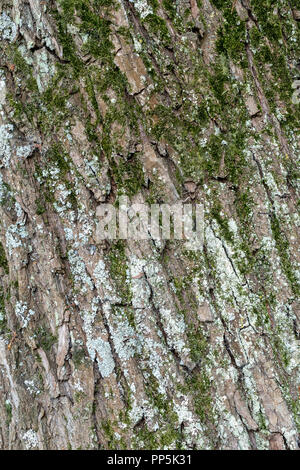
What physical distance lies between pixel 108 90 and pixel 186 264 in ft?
2.37

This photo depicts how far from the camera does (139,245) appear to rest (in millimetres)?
1648

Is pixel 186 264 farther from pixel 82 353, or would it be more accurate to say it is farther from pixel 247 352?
pixel 82 353

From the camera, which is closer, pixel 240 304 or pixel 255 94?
pixel 240 304

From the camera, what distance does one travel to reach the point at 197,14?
1722 mm

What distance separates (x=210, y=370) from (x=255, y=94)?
1.10 meters

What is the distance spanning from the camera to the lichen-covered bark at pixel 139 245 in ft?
5.30

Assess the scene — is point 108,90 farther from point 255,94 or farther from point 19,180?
point 255,94

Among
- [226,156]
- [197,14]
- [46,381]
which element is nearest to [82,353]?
[46,381]

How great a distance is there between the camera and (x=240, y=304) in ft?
5.42

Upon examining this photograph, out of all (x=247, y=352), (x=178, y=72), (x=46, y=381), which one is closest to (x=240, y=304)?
(x=247, y=352)

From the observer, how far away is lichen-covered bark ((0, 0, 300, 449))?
5.30 ft

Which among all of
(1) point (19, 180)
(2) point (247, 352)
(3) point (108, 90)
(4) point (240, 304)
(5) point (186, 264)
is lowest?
(2) point (247, 352)

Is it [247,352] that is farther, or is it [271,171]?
[271,171]

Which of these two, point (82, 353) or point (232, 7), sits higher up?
point (232, 7)
